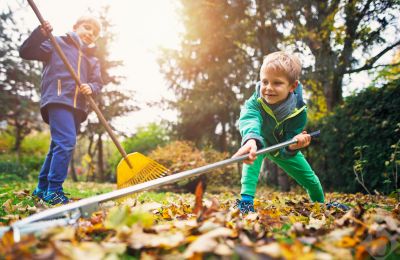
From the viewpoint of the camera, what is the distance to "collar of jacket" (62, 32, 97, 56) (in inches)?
127

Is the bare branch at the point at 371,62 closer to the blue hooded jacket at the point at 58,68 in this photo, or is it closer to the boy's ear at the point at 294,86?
the boy's ear at the point at 294,86

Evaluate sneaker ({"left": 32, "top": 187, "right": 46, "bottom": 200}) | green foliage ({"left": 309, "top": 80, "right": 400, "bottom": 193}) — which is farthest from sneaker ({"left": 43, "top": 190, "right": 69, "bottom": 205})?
green foliage ({"left": 309, "top": 80, "right": 400, "bottom": 193})

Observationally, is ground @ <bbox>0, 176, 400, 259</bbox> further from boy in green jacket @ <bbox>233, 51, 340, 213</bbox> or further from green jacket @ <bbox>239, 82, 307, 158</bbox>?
green jacket @ <bbox>239, 82, 307, 158</bbox>

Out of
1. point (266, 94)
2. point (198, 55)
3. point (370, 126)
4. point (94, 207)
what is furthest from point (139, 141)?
point (94, 207)

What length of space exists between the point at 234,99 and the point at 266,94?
848 cm

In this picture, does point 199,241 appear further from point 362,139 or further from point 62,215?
point 362,139

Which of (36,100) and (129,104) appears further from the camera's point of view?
(129,104)

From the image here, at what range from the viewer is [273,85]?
255 cm

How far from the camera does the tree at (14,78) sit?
923 centimetres

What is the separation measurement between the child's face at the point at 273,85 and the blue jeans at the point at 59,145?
1867 mm

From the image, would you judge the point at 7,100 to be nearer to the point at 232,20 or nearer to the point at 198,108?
the point at 198,108

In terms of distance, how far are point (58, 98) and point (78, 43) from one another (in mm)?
689

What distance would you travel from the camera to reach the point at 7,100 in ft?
29.5

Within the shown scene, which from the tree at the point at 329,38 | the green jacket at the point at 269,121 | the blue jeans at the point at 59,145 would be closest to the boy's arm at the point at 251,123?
the green jacket at the point at 269,121
